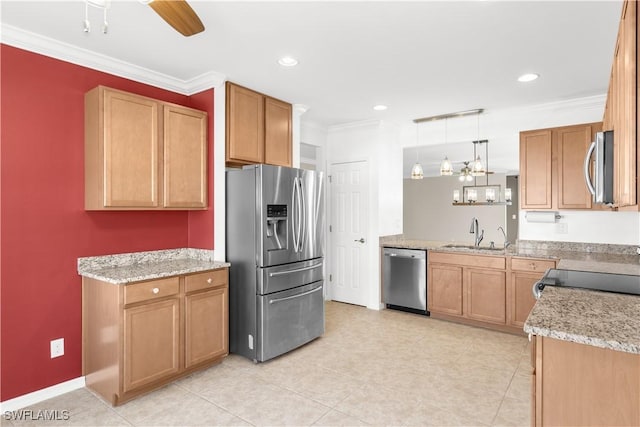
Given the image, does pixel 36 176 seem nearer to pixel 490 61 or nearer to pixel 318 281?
pixel 318 281

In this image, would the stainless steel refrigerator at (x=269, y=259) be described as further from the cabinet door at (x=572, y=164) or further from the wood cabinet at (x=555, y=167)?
the cabinet door at (x=572, y=164)

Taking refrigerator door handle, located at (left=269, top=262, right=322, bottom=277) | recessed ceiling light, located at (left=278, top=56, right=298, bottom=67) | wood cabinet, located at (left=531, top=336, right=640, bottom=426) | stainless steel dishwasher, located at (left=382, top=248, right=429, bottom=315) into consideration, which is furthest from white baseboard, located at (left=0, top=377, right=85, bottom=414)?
stainless steel dishwasher, located at (left=382, top=248, right=429, bottom=315)

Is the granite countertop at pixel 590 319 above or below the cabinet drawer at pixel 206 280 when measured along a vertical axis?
above

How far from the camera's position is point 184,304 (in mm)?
2777

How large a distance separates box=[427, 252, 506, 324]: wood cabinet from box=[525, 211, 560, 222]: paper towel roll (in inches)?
26.0

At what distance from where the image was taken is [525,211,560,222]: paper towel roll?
401cm

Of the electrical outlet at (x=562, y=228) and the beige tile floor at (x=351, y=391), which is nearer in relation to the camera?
the beige tile floor at (x=351, y=391)

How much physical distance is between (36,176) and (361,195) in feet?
11.5

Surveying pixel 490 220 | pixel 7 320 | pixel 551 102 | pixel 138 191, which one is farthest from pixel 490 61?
pixel 490 220

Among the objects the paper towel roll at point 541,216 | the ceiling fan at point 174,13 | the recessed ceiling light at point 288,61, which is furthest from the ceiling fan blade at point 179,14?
the paper towel roll at point 541,216

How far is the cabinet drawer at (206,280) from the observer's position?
2.81 metres

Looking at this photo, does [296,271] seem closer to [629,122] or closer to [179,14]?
[179,14]

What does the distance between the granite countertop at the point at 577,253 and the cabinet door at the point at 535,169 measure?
1.64 ft

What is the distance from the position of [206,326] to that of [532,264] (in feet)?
10.8
